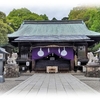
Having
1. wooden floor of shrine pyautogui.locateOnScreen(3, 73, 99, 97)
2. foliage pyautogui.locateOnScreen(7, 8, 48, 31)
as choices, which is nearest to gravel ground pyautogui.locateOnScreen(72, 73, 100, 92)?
wooden floor of shrine pyautogui.locateOnScreen(3, 73, 99, 97)

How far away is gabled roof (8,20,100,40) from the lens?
1509 cm

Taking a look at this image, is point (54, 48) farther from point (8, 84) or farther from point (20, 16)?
point (20, 16)

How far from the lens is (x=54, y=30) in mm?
16547

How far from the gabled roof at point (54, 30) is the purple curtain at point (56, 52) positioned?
0.86 meters

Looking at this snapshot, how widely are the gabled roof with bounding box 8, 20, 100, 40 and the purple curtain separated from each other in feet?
2.83

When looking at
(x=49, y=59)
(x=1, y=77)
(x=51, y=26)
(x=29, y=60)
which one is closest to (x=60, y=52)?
(x=49, y=59)

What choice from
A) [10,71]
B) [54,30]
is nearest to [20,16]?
[54,30]

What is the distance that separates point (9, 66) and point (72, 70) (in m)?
5.09

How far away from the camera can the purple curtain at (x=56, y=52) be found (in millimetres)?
14359

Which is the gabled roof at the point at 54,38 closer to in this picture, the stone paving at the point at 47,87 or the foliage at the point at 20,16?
the stone paving at the point at 47,87

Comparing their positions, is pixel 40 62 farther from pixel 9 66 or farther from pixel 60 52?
pixel 9 66

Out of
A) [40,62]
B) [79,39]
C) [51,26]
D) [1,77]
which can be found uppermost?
[51,26]

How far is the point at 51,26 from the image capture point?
57.6ft

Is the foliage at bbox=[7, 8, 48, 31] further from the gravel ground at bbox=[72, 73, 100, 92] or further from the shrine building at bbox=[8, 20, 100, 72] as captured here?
the gravel ground at bbox=[72, 73, 100, 92]
